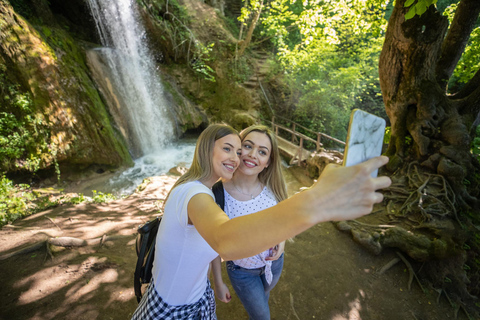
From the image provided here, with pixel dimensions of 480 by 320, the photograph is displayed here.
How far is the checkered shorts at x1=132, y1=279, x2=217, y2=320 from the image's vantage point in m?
1.21

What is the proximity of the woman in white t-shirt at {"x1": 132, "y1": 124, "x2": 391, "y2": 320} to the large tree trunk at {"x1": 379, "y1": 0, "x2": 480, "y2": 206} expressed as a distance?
530 cm

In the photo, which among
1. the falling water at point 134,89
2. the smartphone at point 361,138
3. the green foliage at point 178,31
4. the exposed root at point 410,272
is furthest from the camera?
the green foliage at point 178,31

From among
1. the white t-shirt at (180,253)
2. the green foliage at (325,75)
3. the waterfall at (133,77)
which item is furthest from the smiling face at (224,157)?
the green foliage at (325,75)

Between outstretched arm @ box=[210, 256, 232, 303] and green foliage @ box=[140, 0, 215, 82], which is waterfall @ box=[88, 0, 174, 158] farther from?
outstretched arm @ box=[210, 256, 232, 303]

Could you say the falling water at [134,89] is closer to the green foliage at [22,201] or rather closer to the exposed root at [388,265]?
the green foliage at [22,201]

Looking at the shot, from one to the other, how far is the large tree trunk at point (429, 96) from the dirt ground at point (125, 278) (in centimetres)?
201

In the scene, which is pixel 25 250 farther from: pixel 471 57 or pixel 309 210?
pixel 471 57

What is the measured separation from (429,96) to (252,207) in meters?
5.37

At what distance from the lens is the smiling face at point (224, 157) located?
1.39 meters

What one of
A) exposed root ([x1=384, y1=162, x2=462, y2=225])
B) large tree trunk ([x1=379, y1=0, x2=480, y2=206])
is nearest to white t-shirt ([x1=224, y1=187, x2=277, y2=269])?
exposed root ([x1=384, y1=162, x2=462, y2=225])

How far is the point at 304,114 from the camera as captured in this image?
11.2 meters

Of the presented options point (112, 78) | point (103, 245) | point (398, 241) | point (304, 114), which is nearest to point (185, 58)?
point (112, 78)

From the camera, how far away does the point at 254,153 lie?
1756 millimetres

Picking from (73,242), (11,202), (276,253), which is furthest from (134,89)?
(276,253)
